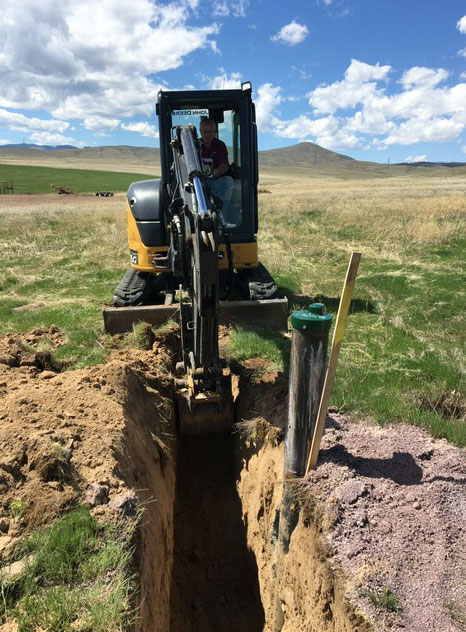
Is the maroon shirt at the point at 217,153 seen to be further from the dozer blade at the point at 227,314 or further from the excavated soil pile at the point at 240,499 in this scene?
→ the excavated soil pile at the point at 240,499

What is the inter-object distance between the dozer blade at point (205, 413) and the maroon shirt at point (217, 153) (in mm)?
3550

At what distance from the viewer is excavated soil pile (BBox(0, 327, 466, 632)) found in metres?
2.81

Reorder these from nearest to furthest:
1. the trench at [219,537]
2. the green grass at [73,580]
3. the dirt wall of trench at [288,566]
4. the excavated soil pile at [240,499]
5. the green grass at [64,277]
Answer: the green grass at [73,580] → the excavated soil pile at [240,499] → the dirt wall of trench at [288,566] → the trench at [219,537] → the green grass at [64,277]

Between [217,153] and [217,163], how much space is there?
14 centimetres

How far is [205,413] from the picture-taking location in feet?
16.3

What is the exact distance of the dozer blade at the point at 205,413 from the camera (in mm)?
4870

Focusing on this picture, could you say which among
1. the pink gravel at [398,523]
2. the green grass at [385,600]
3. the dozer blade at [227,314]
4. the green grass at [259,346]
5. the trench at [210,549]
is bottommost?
the trench at [210,549]

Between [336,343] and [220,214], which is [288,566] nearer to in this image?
[336,343]

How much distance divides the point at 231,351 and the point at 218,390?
5.10 ft

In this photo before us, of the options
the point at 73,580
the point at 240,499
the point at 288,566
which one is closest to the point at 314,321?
the point at 288,566

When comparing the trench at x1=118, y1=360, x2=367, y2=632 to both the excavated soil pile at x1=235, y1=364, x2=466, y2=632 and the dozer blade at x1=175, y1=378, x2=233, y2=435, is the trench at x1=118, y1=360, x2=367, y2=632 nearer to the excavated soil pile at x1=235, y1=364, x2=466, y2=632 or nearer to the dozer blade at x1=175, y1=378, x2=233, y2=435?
the excavated soil pile at x1=235, y1=364, x2=466, y2=632

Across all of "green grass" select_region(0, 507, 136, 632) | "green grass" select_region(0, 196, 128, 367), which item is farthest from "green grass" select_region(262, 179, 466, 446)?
"green grass" select_region(0, 196, 128, 367)

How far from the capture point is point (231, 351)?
615 centimetres

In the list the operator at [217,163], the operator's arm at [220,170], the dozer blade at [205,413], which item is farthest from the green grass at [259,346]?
the operator's arm at [220,170]
